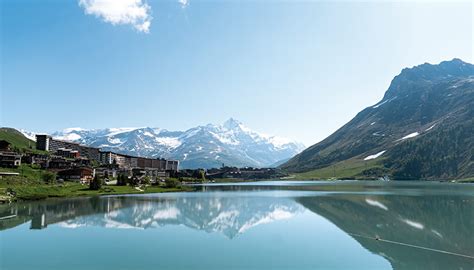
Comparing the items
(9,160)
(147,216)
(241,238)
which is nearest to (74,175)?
(9,160)

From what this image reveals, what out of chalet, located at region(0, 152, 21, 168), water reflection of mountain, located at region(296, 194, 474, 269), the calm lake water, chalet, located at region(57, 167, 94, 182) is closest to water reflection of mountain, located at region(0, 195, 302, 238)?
the calm lake water

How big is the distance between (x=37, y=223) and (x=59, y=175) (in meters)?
86.1

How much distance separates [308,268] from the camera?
28984 mm

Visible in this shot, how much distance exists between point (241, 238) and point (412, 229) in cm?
2073

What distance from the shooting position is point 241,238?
43125 millimetres

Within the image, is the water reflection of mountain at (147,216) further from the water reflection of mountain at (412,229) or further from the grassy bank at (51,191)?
the grassy bank at (51,191)

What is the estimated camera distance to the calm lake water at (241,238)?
31172 mm

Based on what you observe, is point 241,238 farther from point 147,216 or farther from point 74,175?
point 74,175

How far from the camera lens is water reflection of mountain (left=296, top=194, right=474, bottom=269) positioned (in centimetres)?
3158

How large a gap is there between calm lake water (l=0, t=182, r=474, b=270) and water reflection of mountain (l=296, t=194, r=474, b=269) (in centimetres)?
9

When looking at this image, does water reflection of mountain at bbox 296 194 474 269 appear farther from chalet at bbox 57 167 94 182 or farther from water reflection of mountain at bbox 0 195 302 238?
chalet at bbox 57 167 94 182

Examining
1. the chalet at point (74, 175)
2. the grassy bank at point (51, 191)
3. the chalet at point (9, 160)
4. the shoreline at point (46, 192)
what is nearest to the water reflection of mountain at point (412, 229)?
the shoreline at point (46, 192)

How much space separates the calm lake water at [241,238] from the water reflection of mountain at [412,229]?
90 millimetres

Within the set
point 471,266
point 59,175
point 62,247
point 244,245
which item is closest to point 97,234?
point 62,247
